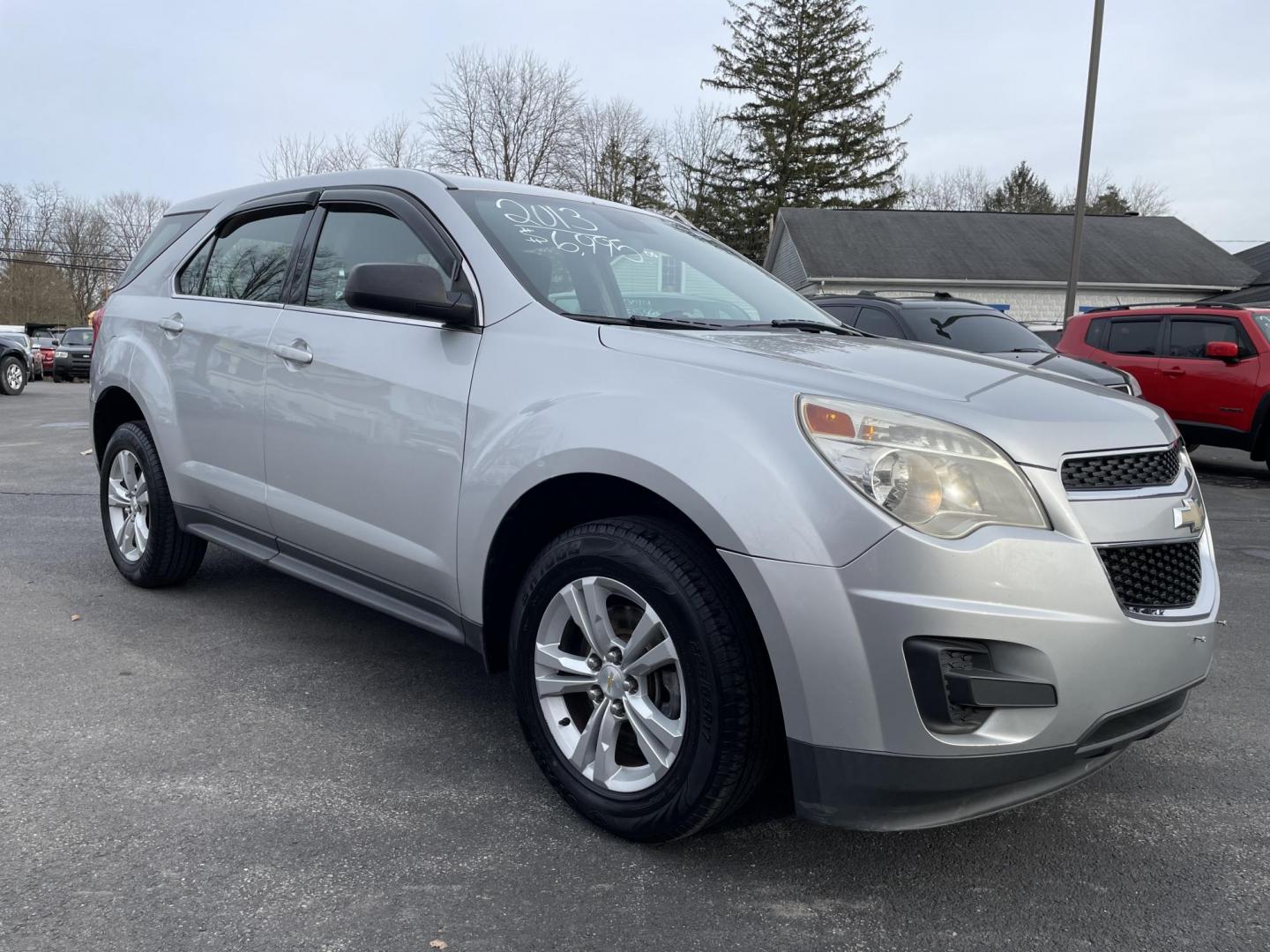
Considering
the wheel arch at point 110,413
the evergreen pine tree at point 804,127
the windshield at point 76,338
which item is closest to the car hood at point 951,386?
the wheel arch at point 110,413

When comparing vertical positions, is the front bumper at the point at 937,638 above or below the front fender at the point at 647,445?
below

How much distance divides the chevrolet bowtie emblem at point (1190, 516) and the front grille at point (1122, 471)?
7 cm

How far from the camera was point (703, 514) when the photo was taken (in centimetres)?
229

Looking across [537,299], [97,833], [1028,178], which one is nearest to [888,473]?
[537,299]

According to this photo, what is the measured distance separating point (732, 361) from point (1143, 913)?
1.58m

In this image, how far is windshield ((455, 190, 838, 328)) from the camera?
3.13 metres

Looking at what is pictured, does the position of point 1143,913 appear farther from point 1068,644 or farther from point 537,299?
point 537,299

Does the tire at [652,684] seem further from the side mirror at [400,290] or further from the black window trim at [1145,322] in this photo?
the black window trim at [1145,322]

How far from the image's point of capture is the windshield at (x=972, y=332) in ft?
31.9

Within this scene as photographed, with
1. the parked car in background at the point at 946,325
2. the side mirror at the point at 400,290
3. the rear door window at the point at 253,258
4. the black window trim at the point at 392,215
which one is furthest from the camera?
the parked car in background at the point at 946,325

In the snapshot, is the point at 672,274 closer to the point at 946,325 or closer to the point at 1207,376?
the point at 946,325

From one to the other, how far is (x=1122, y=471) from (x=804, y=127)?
41956 millimetres

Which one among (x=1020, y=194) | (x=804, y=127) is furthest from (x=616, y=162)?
(x=1020, y=194)

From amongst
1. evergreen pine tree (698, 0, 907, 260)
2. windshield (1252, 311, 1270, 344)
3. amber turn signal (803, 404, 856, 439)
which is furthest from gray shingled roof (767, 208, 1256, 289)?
amber turn signal (803, 404, 856, 439)
